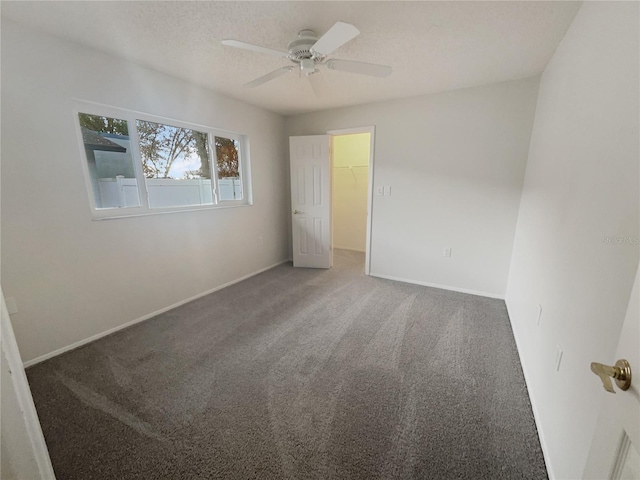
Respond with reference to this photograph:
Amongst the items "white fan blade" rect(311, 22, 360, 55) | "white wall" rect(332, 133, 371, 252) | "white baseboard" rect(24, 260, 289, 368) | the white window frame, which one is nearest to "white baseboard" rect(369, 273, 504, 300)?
"white wall" rect(332, 133, 371, 252)

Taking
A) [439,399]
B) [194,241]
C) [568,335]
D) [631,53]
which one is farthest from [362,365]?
[194,241]

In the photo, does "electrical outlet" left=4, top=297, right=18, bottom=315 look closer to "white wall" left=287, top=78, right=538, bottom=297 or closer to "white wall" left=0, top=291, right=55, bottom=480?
"white wall" left=0, top=291, right=55, bottom=480

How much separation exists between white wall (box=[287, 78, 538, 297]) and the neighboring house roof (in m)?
2.56

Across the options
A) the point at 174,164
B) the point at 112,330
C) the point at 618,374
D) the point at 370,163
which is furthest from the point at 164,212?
the point at 618,374

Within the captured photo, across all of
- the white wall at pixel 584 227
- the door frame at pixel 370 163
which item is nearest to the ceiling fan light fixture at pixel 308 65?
the white wall at pixel 584 227

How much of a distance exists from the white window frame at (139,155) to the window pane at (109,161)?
0.13ft

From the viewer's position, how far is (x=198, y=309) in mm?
2758

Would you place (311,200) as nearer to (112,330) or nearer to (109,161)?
(109,161)

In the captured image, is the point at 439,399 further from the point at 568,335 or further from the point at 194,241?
the point at 194,241

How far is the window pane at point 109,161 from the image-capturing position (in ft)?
7.02

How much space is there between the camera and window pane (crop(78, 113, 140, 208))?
84.2 inches

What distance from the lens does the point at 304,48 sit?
1766mm

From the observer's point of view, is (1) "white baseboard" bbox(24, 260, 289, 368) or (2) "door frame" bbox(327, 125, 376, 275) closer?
(1) "white baseboard" bbox(24, 260, 289, 368)

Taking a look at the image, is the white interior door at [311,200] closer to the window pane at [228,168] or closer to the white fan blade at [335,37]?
the window pane at [228,168]
